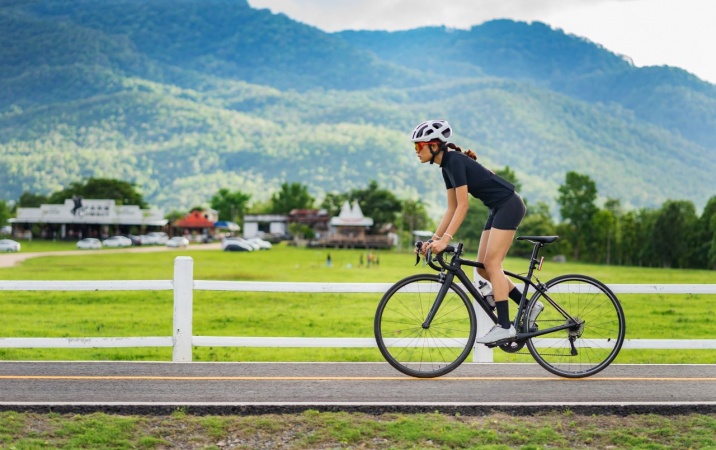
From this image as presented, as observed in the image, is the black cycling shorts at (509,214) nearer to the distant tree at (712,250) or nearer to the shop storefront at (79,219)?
the distant tree at (712,250)

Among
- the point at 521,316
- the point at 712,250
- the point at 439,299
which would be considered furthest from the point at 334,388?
the point at 712,250

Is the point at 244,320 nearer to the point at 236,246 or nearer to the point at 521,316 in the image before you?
the point at 521,316

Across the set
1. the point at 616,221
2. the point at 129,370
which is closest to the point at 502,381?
the point at 129,370

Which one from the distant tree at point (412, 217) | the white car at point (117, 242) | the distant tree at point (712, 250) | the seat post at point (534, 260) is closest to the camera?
the seat post at point (534, 260)

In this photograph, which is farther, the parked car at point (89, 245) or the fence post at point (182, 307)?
the parked car at point (89, 245)

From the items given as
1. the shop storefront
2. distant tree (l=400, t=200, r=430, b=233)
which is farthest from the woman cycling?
distant tree (l=400, t=200, r=430, b=233)

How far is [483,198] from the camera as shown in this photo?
28.8 ft

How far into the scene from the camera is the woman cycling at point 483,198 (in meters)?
8.52

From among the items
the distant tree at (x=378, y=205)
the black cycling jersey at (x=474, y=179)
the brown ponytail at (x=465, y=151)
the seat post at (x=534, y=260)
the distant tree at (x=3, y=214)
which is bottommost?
the seat post at (x=534, y=260)

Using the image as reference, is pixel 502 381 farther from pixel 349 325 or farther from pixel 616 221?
pixel 616 221

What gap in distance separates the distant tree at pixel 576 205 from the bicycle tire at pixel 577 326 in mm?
122453

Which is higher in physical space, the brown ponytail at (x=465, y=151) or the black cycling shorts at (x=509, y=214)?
the brown ponytail at (x=465, y=151)

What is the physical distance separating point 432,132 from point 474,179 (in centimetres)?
62

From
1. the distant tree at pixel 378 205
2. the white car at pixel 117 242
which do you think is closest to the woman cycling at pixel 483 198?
the white car at pixel 117 242
